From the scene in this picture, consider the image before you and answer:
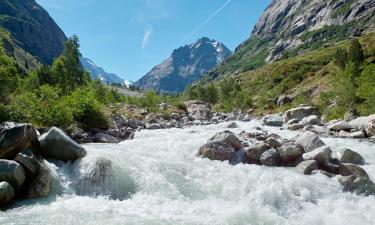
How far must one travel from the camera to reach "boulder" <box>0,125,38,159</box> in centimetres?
2172

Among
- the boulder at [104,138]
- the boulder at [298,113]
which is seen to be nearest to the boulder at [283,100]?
the boulder at [298,113]

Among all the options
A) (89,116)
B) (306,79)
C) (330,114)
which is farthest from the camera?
(306,79)

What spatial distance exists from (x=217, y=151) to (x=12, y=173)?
15.0 m

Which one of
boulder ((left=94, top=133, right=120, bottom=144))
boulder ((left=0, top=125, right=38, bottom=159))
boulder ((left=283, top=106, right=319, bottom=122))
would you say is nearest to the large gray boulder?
boulder ((left=0, top=125, right=38, bottom=159))

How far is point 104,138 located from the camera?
4003 cm

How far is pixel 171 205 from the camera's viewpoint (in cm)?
2022

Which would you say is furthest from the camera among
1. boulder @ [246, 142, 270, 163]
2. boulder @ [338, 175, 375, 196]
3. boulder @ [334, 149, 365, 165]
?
boulder @ [246, 142, 270, 163]

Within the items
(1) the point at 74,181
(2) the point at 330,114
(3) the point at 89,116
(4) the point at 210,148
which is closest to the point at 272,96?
(2) the point at 330,114

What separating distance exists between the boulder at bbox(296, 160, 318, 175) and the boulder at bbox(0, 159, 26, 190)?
17.2m

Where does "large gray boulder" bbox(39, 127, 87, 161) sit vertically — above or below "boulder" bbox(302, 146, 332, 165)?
above

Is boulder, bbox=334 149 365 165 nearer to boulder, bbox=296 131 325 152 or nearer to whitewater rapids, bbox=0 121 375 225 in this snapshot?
whitewater rapids, bbox=0 121 375 225

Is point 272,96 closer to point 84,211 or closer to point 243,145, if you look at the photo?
point 243,145

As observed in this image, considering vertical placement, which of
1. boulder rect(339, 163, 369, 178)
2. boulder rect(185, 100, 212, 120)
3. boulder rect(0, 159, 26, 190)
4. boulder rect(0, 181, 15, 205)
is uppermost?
boulder rect(185, 100, 212, 120)

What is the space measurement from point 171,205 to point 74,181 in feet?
21.0
